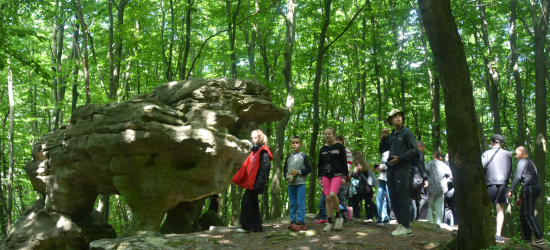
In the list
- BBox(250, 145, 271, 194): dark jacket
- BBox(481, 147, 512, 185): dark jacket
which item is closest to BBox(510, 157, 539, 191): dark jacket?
BBox(481, 147, 512, 185): dark jacket

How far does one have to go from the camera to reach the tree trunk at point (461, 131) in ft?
14.6

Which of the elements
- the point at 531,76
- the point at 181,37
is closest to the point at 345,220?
the point at 181,37

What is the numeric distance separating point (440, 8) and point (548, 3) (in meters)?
11.8

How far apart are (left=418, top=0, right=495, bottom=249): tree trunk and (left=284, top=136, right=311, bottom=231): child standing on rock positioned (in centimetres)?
299

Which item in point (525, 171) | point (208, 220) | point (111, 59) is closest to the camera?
point (525, 171)

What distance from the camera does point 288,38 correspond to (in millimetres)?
12805

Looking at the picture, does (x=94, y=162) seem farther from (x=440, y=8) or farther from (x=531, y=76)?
(x=531, y=76)

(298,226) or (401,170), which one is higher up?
(401,170)

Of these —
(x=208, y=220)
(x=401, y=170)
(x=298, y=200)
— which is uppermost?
(x=401, y=170)

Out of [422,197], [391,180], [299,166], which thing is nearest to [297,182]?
[299,166]

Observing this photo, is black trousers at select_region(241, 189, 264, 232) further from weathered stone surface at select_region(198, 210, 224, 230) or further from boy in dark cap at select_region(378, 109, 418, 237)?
weathered stone surface at select_region(198, 210, 224, 230)

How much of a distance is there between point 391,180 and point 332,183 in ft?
3.50

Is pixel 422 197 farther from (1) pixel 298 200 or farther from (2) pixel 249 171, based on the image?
(2) pixel 249 171

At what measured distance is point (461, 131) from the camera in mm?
4559
